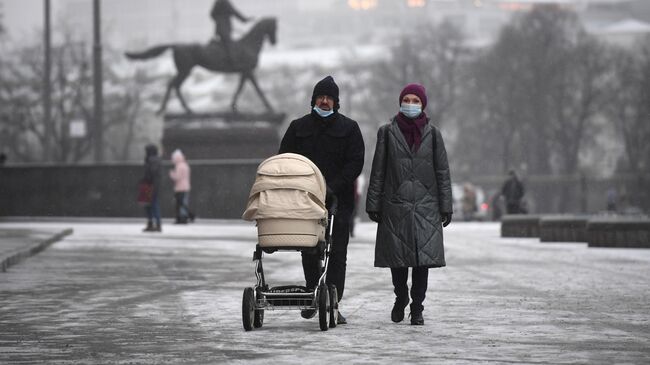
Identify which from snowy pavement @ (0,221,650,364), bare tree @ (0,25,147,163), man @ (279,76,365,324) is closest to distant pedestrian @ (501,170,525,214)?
snowy pavement @ (0,221,650,364)

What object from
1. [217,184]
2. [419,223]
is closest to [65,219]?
[217,184]

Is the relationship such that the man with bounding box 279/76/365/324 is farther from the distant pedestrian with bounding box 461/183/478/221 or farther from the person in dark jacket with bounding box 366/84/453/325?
the distant pedestrian with bounding box 461/183/478/221

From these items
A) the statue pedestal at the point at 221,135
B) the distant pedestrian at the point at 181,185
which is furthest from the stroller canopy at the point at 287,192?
the statue pedestal at the point at 221,135

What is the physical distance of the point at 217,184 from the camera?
121ft

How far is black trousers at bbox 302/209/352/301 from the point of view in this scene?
11.8 metres

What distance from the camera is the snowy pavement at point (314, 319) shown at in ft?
32.6

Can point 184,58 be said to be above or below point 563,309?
above

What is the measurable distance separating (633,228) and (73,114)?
184 ft

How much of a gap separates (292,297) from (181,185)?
77.3 ft

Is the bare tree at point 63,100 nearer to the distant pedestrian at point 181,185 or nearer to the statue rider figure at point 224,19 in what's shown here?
the statue rider figure at point 224,19

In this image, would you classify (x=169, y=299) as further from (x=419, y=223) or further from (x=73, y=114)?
(x=73, y=114)

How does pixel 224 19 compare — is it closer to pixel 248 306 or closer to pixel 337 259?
pixel 337 259

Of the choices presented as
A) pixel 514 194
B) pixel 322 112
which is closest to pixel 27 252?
pixel 322 112

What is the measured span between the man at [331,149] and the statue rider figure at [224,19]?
24.8 metres
